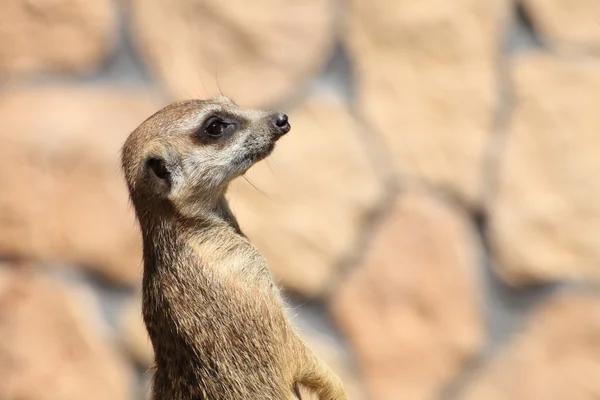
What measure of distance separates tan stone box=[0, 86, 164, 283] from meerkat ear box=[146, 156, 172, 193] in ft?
3.29

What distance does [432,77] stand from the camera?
279 centimetres

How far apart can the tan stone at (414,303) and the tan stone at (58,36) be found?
0.94 metres

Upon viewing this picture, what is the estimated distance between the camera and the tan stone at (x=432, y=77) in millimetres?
2779

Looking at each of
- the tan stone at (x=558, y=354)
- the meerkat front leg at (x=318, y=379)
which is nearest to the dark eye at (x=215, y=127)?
the meerkat front leg at (x=318, y=379)

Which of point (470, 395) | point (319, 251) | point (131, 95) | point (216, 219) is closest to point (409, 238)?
point (319, 251)

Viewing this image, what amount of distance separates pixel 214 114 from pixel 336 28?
1120 millimetres

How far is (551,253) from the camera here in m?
2.79

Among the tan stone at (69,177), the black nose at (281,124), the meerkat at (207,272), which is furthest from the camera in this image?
the tan stone at (69,177)

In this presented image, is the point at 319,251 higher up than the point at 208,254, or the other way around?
the point at 319,251

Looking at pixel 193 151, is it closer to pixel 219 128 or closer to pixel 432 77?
pixel 219 128

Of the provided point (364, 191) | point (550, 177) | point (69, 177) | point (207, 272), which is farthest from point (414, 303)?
point (207, 272)

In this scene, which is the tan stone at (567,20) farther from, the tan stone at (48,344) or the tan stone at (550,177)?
the tan stone at (48,344)

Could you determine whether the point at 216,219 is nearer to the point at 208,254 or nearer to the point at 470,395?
the point at 208,254

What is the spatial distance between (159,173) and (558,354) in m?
1.52
